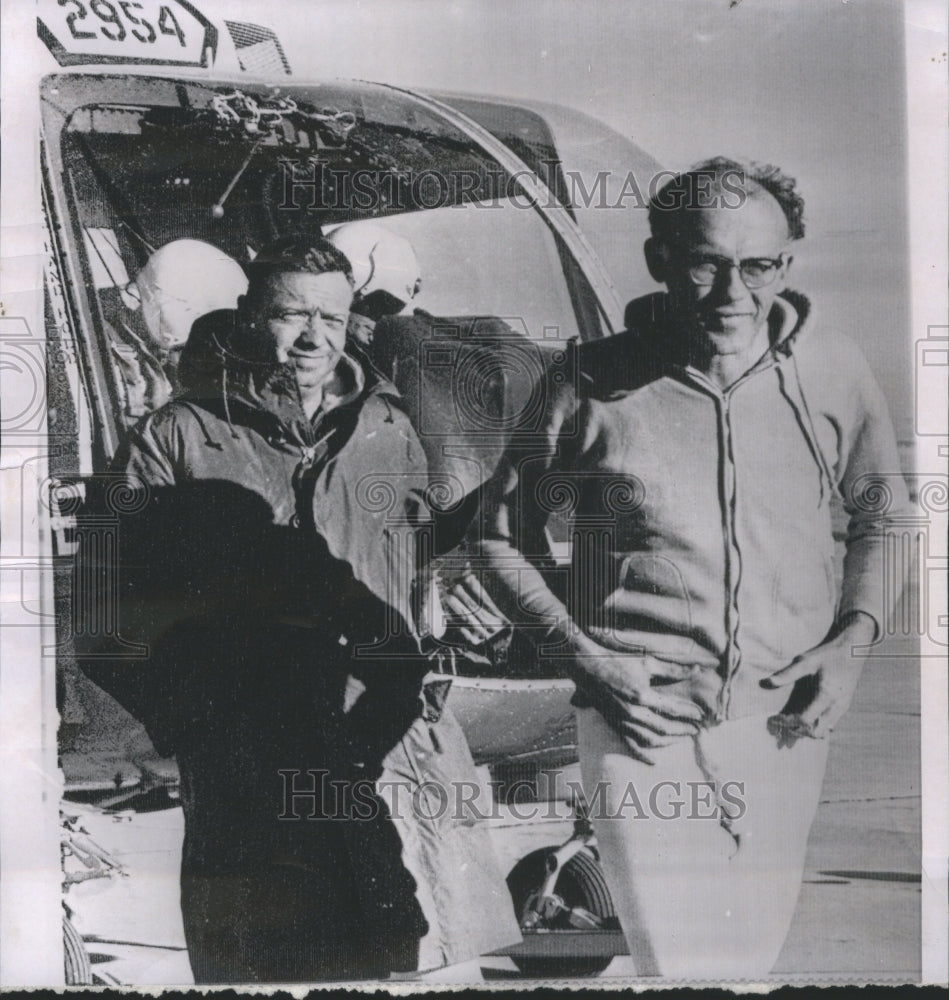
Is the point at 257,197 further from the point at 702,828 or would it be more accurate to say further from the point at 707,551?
the point at 702,828

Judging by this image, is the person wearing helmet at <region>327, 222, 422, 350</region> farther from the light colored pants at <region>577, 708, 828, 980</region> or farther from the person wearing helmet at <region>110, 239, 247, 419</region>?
the light colored pants at <region>577, 708, 828, 980</region>

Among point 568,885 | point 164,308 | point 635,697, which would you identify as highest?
point 164,308

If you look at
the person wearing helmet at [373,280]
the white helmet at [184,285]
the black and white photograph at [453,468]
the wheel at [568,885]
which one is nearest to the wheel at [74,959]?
the black and white photograph at [453,468]

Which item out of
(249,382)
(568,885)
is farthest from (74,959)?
(249,382)

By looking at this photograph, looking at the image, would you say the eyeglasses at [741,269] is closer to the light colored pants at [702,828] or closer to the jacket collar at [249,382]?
the jacket collar at [249,382]

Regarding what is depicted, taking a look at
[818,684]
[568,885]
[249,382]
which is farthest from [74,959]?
[818,684]

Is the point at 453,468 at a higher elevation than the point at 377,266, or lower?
lower

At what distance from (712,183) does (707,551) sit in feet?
2.34

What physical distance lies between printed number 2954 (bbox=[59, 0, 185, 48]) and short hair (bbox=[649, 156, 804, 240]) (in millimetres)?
979

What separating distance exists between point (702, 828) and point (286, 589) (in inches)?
36.8

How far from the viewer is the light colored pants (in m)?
1.99

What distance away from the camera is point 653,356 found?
1.98 meters

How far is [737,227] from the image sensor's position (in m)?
1.98

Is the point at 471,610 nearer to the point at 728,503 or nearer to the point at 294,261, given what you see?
Answer: the point at 728,503
